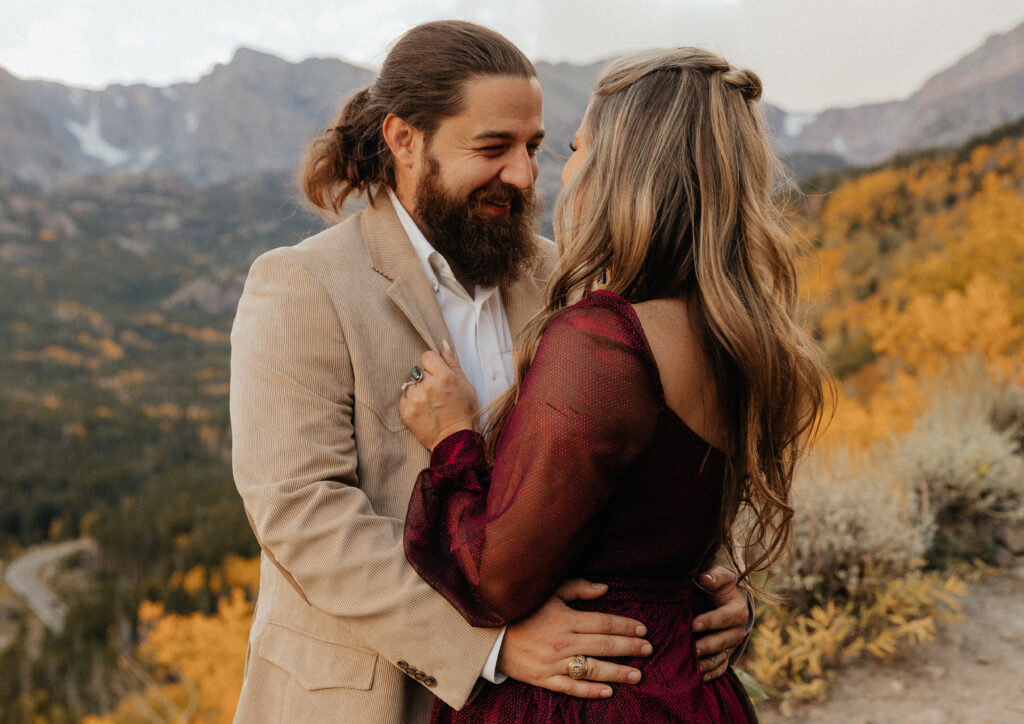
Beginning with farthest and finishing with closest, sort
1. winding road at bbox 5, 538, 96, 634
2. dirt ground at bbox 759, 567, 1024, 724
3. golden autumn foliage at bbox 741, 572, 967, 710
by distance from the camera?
winding road at bbox 5, 538, 96, 634
golden autumn foliage at bbox 741, 572, 967, 710
dirt ground at bbox 759, 567, 1024, 724

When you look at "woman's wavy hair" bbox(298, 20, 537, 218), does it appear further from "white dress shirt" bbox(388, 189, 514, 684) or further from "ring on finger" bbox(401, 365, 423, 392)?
"ring on finger" bbox(401, 365, 423, 392)

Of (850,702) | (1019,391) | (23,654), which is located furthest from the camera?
(23,654)

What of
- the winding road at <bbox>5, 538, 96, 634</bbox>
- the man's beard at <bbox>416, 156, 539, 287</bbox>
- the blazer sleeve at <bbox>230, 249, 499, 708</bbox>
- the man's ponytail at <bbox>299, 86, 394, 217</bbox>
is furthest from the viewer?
the winding road at <bbox>5, 538, 96, 634</bbox>

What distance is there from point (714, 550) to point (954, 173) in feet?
78.9

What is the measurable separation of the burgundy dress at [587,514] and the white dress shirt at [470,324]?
0.49 meters

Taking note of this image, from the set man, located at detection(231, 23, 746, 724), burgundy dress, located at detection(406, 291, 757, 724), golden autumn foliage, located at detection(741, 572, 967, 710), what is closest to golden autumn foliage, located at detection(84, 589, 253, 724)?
golden autumn foliage, located at detection(741, 572, 967, 710)

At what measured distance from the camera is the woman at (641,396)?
4.30 feet

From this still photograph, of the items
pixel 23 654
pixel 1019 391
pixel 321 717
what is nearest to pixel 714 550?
pixel 321 717

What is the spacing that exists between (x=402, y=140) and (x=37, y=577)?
83751 mm

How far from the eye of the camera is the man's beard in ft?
7.16

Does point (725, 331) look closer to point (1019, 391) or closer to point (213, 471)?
point (1019, 391)

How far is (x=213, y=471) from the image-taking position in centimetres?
7550

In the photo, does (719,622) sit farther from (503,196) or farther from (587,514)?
(503,196)

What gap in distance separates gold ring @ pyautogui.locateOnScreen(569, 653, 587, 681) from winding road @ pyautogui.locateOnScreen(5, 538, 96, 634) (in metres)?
71.7
